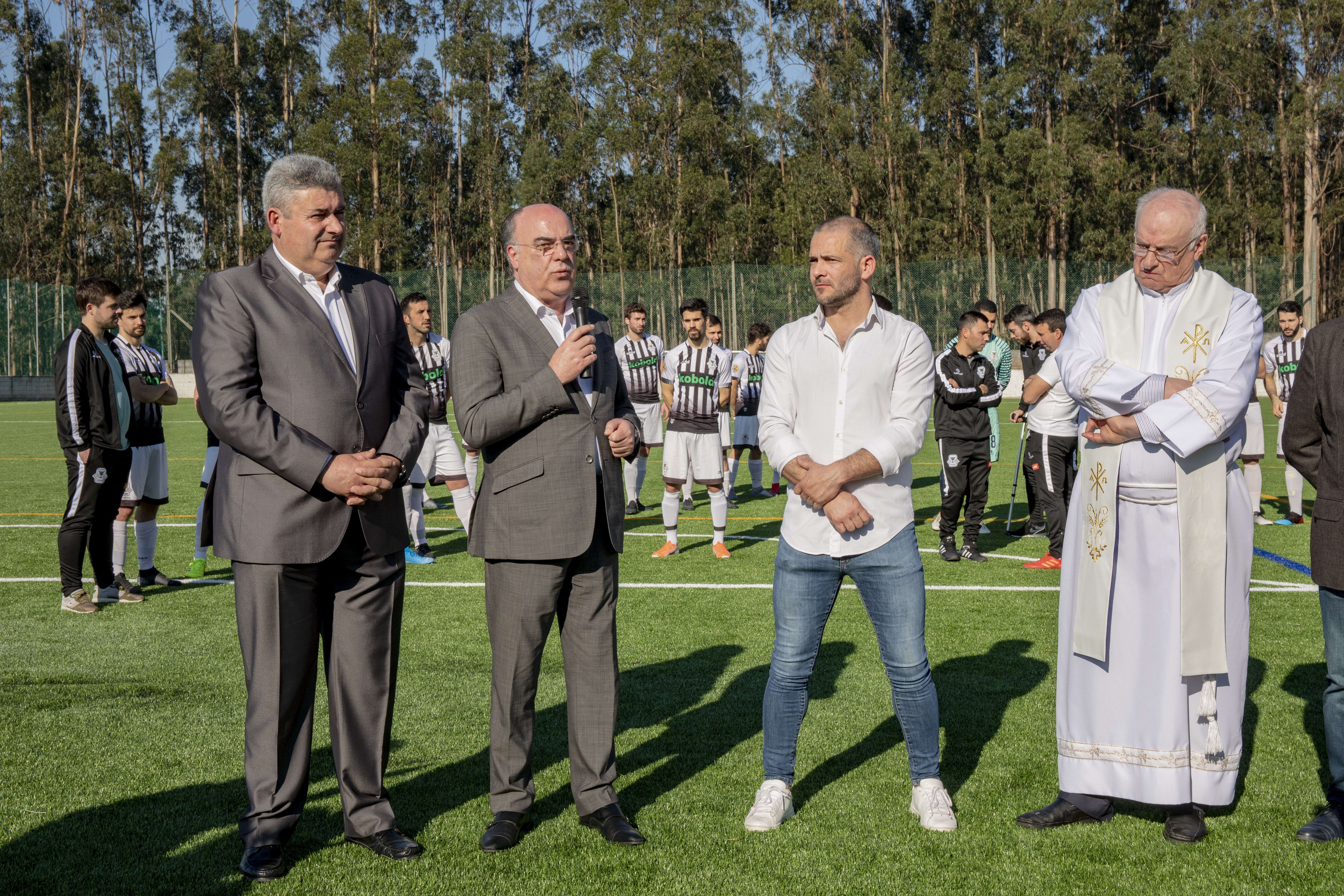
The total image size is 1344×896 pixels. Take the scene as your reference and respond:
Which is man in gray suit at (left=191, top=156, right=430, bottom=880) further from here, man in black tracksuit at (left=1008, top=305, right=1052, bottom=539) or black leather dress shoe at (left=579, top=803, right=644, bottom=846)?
man in black tracksuit at (left=1008, top=305, right=1052, bottom=539)

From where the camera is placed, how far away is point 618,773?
13.8 feet

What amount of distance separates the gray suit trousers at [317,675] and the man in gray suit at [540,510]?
355 millimetres

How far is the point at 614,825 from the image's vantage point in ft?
11.9

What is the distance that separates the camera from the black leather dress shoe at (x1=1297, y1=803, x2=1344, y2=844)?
3.56 metres

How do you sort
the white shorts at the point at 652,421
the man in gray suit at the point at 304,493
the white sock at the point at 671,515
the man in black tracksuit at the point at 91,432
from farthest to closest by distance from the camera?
the white shorts at the point at 652,421
the white sock at the point at 671,515
the man in black tracksuit at the point at 91,432
the man in gray suit at the point at 304,493

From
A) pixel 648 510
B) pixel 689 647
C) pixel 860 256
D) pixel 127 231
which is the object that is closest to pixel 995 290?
pixel 648 510

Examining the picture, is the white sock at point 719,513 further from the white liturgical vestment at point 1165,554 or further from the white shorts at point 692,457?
the white liturgical vestment at point 1165,554

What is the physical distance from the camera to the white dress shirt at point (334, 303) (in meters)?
3.39

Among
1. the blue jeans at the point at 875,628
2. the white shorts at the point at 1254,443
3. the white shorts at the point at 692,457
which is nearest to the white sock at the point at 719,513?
the white shorts at the point at 692,457

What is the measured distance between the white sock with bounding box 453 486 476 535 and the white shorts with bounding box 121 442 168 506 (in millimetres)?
2447

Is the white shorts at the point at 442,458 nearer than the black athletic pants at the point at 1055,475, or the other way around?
the black athletic pants at the point at 1055,475

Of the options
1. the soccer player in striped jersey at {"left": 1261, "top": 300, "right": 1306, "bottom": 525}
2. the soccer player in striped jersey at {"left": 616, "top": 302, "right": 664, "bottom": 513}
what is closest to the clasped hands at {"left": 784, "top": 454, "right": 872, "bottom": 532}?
the soccer player in striped jersey at {"left": 616, "top": 302, "right": 664, "bottom": 513}

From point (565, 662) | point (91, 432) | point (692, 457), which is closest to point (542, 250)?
point (565, 662)

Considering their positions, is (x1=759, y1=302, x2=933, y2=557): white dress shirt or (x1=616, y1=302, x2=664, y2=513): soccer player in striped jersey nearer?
(x1=759, y1=302, x2=933, y2=557): white dress shirt
